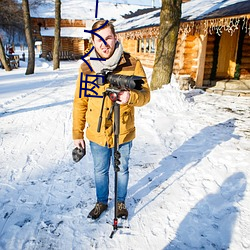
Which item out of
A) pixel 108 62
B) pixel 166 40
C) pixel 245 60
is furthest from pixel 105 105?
pixel 245 60

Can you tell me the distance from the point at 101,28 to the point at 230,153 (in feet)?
11.0

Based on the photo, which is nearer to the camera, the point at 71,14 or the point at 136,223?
the point at 136,223

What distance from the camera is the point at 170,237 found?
2.22 metres

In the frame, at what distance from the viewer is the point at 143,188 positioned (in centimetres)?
301

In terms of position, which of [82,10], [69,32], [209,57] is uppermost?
[82,10]

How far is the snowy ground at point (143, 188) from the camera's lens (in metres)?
2.21

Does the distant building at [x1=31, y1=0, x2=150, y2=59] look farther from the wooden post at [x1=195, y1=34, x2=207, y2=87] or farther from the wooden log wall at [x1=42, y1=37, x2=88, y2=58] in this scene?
the wooden post at [x1=195, y1=34, x2=207, y2=87]

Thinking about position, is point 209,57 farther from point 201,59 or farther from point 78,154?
point 78,154

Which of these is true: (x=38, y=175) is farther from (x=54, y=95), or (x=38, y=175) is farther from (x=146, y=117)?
(x=54, y=95)

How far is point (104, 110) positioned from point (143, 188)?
148cm

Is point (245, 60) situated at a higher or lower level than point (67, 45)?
lower

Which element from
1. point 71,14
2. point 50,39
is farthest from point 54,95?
point 71,14

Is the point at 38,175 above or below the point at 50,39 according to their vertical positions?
below

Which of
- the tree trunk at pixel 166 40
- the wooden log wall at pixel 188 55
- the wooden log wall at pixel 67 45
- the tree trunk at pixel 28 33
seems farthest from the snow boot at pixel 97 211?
the wooden log wall at pixel 67 45
